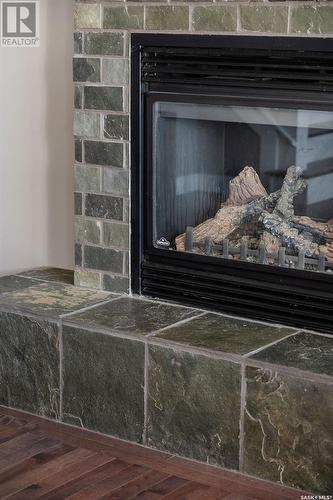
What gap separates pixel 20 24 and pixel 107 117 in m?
0.54

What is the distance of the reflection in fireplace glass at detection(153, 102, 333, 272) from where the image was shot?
2404mm

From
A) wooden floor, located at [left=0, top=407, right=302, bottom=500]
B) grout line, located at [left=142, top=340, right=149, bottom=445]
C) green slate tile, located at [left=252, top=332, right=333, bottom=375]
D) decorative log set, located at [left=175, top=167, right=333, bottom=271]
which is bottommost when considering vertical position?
wooden floor, located at [left=0, top=407, right=302, bottom=500]

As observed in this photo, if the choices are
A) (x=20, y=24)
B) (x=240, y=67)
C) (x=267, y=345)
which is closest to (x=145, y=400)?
(x=267, y=345)

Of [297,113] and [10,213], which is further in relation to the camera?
[10,213]

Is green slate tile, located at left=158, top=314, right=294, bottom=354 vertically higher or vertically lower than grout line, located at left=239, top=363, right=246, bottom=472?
higher

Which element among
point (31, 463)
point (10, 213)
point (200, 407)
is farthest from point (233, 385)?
point (10, 213)

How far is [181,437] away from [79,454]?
0.84ft

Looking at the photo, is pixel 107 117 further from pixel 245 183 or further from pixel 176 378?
pixel 176 378

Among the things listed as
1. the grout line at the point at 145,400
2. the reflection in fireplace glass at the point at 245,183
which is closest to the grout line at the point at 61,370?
the grout line at the point at 145,400

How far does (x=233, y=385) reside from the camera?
2.23 metres

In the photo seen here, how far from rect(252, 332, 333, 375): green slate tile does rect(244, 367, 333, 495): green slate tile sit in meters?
0.04

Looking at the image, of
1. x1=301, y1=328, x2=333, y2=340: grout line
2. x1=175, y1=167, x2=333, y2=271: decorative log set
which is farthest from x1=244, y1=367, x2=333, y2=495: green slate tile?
x1=175, y1=167, x2=333, y2=271: decorative log set

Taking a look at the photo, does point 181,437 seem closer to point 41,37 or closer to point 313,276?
point 313,276

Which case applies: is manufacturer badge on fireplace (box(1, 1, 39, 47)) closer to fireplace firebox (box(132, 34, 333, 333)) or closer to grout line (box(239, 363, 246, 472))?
fireplace firebox (box(132, 34, 333, 333))
